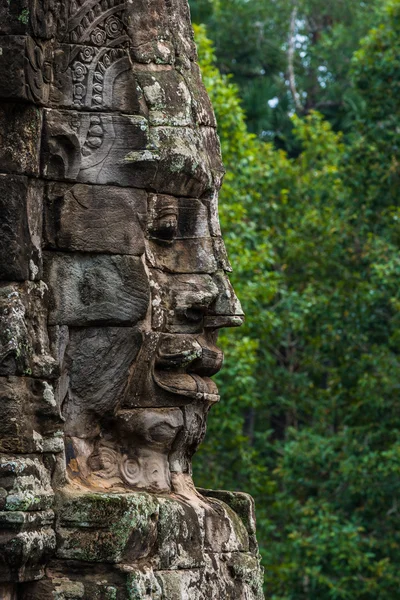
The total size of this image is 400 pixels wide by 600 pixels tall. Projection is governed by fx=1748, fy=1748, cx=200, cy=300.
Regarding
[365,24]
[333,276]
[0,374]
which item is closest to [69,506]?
[0,374]

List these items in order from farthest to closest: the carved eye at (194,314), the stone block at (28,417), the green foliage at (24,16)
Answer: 1. the carved eye at (194,314)
2. the green foliage at (24,16)
3. the stone block at (28,417)

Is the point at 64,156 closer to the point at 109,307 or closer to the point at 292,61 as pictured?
the point at 109,307

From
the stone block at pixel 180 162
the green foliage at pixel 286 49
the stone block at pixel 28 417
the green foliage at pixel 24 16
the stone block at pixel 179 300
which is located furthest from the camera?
the green foliage at pixel 286 49

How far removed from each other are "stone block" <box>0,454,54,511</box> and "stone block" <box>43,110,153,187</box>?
65.2 inches

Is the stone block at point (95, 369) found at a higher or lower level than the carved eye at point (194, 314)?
lower

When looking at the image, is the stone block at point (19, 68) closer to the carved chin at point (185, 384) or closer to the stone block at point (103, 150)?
the stone block at point (103, 150)

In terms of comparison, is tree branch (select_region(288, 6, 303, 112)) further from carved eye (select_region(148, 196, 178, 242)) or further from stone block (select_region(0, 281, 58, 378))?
stone block (select_region(0, 281, 58, 378))

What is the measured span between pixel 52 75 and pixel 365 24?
27.4m

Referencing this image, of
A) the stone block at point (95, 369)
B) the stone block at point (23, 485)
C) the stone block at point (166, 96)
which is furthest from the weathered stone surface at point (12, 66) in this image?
the stone block at point (23, 485)

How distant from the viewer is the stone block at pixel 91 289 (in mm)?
9773

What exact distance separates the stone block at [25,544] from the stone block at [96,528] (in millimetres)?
100

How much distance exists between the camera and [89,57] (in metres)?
9.88

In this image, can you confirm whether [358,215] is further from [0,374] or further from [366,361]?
[0,374]

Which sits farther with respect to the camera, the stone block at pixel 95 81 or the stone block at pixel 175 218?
the stone block at pixel 175 218
